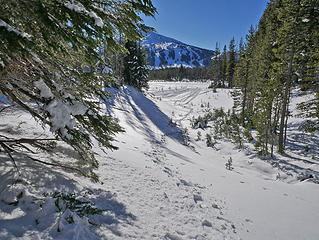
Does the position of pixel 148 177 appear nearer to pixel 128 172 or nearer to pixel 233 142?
pixel 128 172

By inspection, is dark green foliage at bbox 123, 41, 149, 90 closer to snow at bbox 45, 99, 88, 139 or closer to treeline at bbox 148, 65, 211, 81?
snow at bbox 45, 99, 88, 139

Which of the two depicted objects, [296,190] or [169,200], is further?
[296,190]

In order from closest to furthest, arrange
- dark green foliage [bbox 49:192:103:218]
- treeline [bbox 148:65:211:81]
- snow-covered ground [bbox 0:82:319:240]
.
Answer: snow-covered ground [bbox 0:82:319:240] → dark green foliage [bbox 49:192:103:218] → treeline [bbox 148:65:211:81]

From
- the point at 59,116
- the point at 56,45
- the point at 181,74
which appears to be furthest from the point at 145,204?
the point at 181,74

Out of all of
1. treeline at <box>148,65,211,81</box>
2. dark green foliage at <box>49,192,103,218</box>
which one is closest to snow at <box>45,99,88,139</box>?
dark green foliage at <box>49,192,103,218</box>

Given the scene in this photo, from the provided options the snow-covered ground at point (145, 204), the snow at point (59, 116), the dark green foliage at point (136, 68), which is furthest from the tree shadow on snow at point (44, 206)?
the dark green foliage at point (136, 68)

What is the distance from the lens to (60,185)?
286 cm

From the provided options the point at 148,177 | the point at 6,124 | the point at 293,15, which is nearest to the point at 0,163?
the point at 6,124

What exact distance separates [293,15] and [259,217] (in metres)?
11.4

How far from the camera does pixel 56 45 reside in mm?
1921

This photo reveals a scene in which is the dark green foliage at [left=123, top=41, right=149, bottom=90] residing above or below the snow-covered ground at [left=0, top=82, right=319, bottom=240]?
above

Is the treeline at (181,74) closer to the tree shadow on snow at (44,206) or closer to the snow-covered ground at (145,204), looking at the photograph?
the snow-covered ground at (145,204)

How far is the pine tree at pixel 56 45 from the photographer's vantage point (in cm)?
174

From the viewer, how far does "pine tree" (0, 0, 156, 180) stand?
5.70ft
